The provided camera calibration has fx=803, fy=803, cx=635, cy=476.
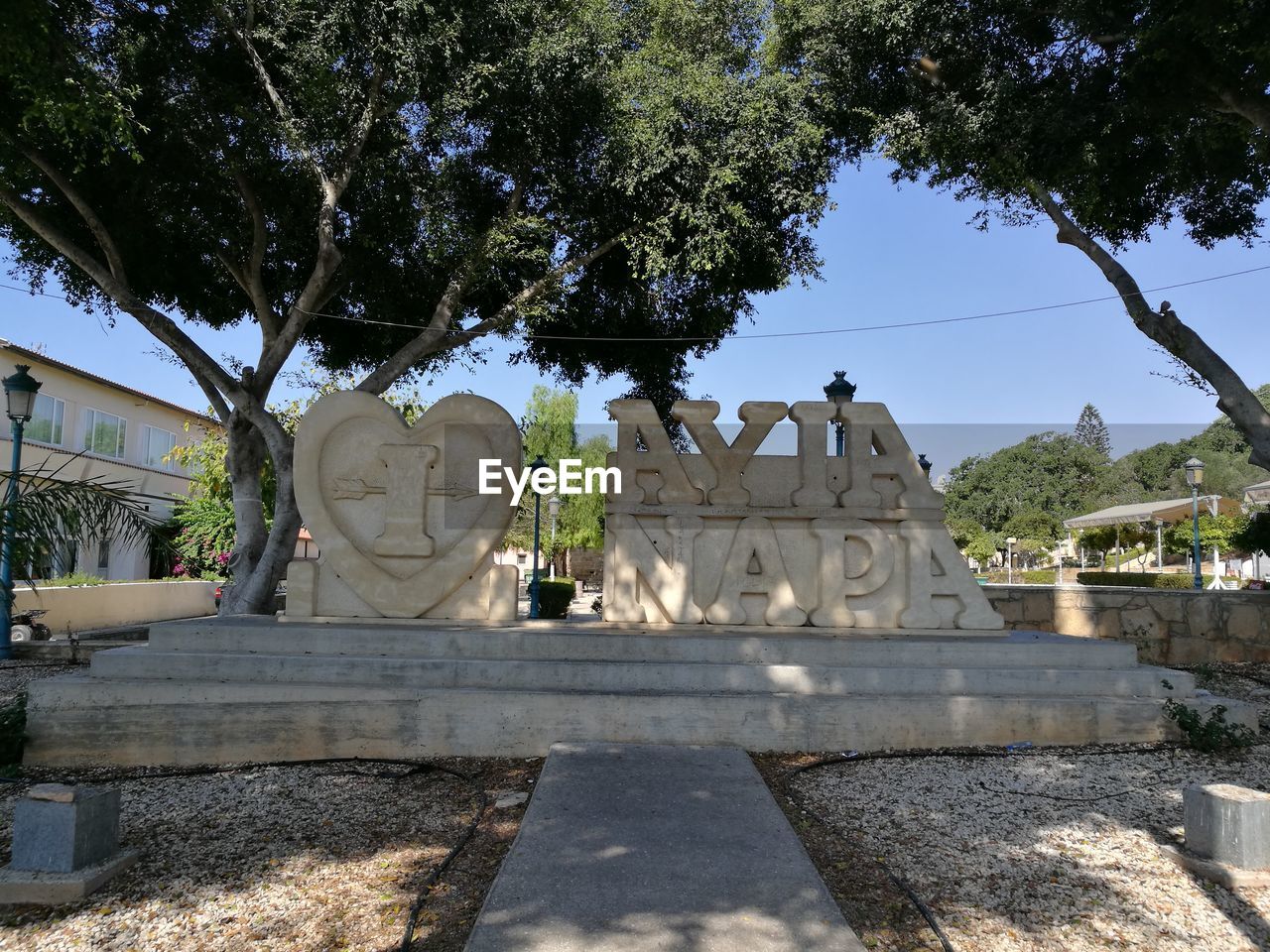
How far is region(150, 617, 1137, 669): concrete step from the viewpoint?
6570 millimetres

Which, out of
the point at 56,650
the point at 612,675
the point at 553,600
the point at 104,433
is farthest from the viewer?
the point at 104,433

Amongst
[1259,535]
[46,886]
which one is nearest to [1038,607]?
[1259,535]

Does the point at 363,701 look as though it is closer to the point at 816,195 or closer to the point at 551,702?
the point at 551,702

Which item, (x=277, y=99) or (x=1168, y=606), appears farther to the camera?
(x=1168, y=606)

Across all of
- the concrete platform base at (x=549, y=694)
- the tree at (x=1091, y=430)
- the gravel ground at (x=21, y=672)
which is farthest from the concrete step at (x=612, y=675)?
the tree at (x=1091, y=430)

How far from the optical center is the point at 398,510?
7227mm

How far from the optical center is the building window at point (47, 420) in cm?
2105

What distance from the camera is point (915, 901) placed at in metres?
3.50

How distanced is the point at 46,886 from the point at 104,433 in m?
25.2

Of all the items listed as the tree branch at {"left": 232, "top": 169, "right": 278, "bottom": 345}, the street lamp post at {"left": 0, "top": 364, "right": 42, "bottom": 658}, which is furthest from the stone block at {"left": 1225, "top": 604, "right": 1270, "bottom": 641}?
the street lamp post at {"left": 0, "top": 364, "right": 42, "bottom": 658}

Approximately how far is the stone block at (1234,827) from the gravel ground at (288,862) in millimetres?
3498

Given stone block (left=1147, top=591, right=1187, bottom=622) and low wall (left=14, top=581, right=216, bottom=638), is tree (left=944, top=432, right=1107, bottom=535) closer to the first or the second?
stone block (left=1147, top=591, right=1187, bottom=622)

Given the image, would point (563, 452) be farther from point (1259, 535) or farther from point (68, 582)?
point (1259, 535)

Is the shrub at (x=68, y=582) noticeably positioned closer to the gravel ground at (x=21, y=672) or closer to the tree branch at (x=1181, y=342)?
the gravel ground at (x=21, y=672)
